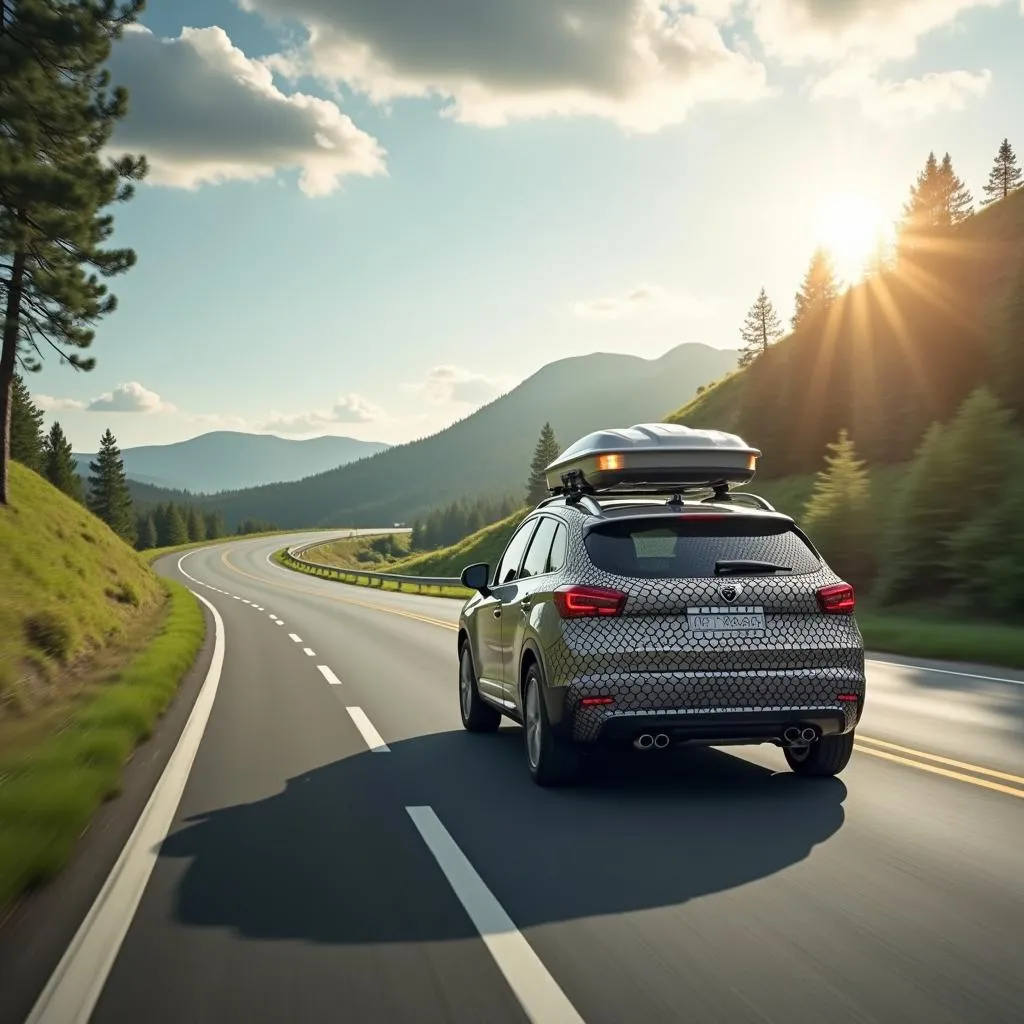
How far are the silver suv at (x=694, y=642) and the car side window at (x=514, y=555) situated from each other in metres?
1.50

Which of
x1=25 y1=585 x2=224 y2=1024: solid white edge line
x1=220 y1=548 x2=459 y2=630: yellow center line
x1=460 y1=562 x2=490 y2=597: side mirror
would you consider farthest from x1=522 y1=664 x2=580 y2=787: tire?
x1=220 y1=548 x2=459 y2=630: yellow center line

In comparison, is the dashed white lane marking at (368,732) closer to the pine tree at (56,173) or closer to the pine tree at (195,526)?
the pine tree at (56,173)

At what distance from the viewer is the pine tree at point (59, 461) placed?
9412cm

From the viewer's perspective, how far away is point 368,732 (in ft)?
31.4

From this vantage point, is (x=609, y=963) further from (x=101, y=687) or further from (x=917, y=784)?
(x=101, y=687)

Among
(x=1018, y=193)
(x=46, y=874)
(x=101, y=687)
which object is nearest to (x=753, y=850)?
(x=46, y=874)

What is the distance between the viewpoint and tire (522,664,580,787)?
6777 millimetres

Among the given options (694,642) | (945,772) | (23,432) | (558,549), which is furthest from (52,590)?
(23,432)

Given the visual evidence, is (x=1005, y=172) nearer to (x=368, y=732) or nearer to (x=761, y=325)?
(x=761, y=325)

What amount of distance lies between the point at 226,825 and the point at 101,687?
6.88m

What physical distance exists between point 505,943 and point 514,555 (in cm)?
A: 511

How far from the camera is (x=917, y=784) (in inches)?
268

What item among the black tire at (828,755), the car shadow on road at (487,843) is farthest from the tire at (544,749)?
the black tire at (828,755)

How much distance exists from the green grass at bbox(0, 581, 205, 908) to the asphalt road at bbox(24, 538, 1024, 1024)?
0.53 meters
